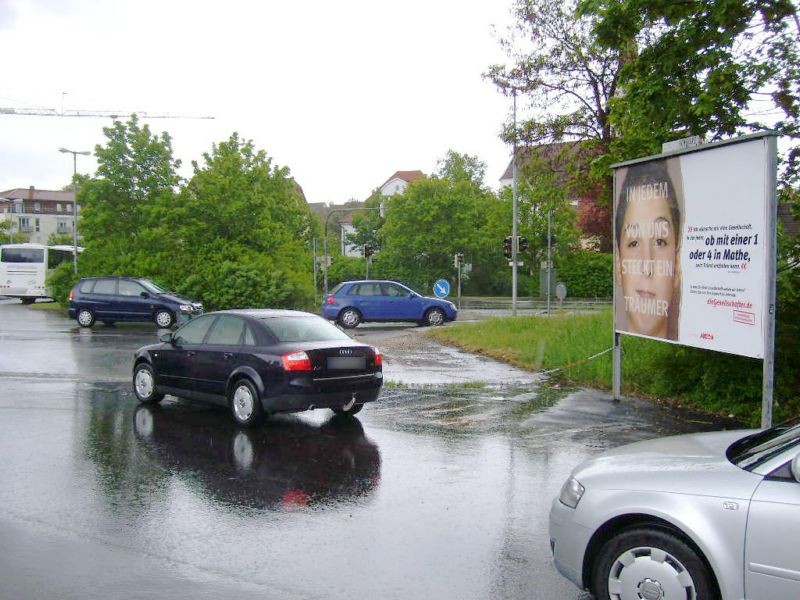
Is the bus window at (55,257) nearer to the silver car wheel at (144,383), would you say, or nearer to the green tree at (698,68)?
the silver car wheel at (144,383)

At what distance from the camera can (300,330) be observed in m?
9.77

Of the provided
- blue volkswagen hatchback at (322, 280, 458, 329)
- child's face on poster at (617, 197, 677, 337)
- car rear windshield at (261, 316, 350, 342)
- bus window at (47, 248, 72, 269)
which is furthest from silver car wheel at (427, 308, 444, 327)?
bus window at (47, 248, 72, 269)

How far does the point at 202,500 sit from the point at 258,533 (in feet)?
3.37

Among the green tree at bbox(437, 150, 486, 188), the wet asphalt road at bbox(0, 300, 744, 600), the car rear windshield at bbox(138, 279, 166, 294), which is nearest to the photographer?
the wet asphalt road at bbox(0, 300, 744, 600)

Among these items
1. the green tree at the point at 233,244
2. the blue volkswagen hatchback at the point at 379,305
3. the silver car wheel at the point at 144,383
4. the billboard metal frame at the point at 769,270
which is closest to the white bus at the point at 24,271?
the green tree at the point at 233,244

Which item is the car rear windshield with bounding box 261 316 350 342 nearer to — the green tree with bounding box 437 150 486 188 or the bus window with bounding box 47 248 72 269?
the bus window with bounding box 47 248 72 269

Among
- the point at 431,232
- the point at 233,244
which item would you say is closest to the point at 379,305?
the point at 233,244

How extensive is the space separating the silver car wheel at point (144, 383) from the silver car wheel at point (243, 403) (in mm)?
2079

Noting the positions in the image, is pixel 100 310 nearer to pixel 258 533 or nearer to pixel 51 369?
pixel 51 369

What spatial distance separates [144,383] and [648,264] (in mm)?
7208

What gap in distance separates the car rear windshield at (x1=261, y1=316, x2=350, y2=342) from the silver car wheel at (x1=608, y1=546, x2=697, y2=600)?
6.04 m

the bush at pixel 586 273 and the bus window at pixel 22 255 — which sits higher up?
the bus window at pixel 22 255

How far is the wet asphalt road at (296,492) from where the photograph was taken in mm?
4742

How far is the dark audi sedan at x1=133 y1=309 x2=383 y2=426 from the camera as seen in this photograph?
9.04 meters
